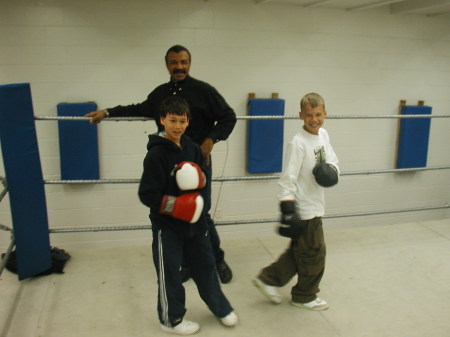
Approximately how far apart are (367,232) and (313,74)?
1.43m

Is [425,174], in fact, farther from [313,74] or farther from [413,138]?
[313,74]

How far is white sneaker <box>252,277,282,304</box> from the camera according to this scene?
223 cm

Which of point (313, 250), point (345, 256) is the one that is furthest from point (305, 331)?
point (345, 256)

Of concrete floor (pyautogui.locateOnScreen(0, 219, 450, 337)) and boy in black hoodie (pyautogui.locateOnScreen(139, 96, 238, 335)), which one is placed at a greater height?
boy in black hoodie (pyautogui.locateOnScreen(139, 96, 238, 335))

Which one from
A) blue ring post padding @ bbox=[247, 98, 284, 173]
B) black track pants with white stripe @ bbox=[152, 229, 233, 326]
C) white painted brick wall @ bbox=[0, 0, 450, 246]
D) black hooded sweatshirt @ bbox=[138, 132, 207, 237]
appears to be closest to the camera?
black hooded sweatshirt @ bbox=[138, 132, 207, 237]

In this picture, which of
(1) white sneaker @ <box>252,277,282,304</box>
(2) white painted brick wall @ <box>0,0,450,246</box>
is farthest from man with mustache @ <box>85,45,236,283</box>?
(2) white painted brick wall @ <box>0,0,450,246</box>

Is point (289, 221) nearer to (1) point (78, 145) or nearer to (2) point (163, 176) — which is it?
(2) point (163, 176)

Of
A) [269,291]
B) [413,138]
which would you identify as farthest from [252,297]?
[413,138]

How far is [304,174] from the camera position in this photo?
2.03 meters

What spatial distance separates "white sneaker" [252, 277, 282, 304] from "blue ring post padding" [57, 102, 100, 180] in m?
1.56

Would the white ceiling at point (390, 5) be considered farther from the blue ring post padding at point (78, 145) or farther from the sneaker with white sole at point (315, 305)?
the sneaker with white sole at point (315, 305)

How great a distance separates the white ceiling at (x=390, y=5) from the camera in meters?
3.13

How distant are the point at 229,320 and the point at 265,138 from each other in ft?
5.58

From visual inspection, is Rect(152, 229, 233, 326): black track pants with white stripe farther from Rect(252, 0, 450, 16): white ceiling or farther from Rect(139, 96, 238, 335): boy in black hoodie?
Rect(252, 0, 450, 16): white ceiling
